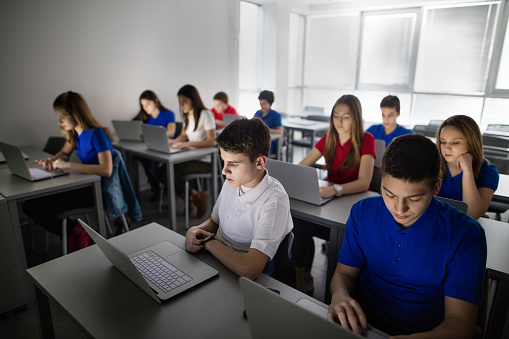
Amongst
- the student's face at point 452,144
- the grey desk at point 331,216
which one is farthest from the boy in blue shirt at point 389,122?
the grey desk at point 331,216

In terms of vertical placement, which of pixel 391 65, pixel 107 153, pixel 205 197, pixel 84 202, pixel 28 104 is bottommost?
pixel 205 197

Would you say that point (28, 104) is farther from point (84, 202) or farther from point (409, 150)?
point (409, 150)

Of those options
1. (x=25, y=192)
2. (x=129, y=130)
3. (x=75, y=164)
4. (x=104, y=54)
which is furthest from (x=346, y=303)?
(x=104, y=54)

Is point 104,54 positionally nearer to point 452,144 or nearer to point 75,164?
point 75,164

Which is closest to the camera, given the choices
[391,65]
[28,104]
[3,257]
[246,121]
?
[246,121]

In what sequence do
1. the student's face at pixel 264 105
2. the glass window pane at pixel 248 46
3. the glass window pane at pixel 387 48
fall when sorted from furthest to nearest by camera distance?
the glass window pane at pixel 248 46 → the glass window pane at pixel 387 48 → the student's face at pixel 264 105

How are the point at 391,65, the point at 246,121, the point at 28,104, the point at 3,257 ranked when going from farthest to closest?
the point at 391,65 < the point at 28,104 < the point at 3,257 < the point at 246,121

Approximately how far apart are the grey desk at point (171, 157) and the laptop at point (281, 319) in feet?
7.28

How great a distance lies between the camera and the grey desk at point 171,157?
2854 millimetres

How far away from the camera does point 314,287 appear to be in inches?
90.7

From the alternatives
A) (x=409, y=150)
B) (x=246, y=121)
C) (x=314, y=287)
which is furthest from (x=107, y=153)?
(x=409, y=150)

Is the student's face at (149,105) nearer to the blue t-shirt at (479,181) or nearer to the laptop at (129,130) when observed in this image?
the laptop at (129,130)

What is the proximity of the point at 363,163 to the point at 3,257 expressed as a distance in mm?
2219

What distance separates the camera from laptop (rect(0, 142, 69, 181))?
6.93 ft
